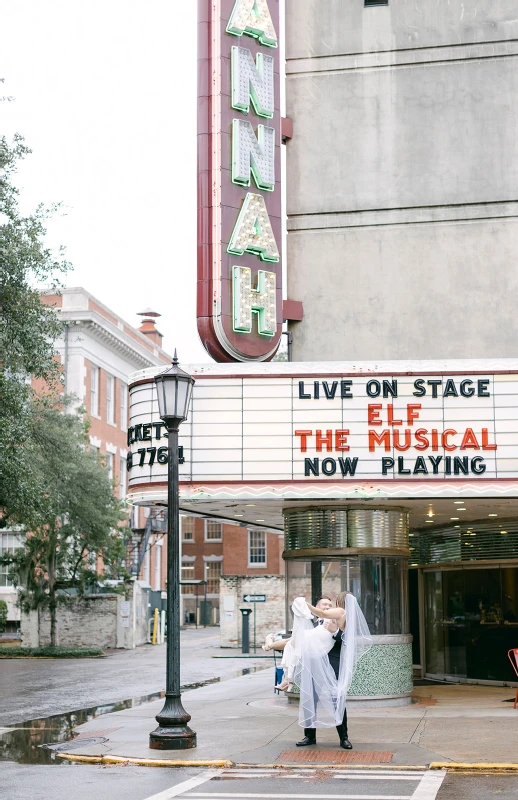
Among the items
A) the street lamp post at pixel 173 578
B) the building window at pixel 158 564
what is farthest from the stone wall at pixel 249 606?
the street lamp post at pixel 173 578

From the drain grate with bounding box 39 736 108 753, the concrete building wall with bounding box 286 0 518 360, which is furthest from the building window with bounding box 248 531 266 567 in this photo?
the drain grate with bounding box 39 736 108 753

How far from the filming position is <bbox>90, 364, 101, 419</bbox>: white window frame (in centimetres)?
5541

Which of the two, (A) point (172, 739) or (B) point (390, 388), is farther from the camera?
(B) point (390, 388)

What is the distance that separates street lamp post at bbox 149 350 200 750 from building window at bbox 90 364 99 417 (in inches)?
1608

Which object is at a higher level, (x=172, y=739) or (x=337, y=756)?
(x=172, y=739)

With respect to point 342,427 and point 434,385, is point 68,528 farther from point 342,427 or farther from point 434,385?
point 434,385

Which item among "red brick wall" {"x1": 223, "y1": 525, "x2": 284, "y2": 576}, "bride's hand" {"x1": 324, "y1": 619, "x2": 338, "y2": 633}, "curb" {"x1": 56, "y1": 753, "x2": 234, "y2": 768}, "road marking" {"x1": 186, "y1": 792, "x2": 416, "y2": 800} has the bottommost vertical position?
"curb" {"x1": 56, "y1": 753, "x2": 234, "y2": 768}

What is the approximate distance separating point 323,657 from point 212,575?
206ft

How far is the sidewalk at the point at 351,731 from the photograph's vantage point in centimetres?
1316

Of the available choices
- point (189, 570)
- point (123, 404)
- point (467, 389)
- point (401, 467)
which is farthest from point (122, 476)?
point (467, 389)

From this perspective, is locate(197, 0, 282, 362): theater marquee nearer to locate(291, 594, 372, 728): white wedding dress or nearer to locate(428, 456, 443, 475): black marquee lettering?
locate(428, 456, 443, 475): black marquee lettering

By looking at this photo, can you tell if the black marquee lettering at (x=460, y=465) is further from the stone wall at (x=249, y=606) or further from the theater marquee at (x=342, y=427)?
the stone wall at (x=249, y=606)

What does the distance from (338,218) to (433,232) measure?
1.71 m

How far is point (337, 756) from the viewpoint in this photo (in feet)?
43.3
